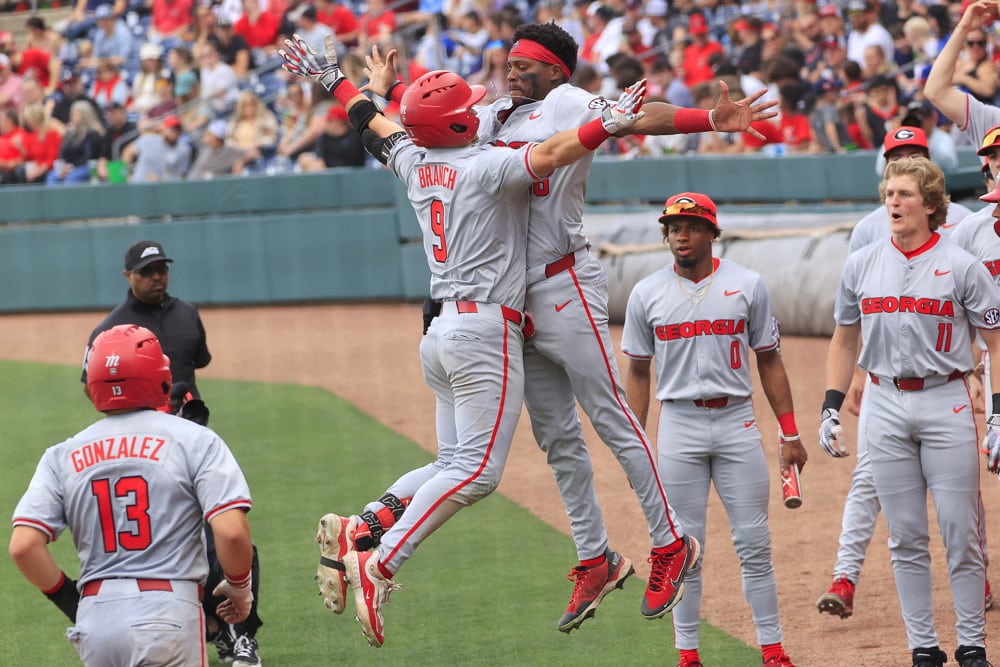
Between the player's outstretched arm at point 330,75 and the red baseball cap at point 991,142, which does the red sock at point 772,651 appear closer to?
the red baseball cap at point 991,142

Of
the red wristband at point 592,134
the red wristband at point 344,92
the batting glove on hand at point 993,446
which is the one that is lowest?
the batting glove on hand at point 993,446

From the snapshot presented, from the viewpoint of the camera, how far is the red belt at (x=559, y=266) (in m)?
5.46

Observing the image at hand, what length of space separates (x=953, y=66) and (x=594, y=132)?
2.58 m

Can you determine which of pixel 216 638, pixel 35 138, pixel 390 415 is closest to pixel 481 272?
pixel 216 638

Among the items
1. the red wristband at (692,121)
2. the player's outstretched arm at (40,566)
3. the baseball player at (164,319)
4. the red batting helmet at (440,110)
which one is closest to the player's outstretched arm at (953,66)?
the red wristband at (692,121)

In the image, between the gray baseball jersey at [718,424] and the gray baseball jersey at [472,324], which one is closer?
the gray baseball jersey at [472,324]

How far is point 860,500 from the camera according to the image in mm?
6930

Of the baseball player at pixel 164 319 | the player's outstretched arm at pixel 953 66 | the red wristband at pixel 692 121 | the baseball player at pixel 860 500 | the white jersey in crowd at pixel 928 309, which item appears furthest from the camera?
the baseball player at pixel 164 319

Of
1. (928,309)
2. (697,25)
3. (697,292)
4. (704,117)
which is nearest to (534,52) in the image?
(704,117)

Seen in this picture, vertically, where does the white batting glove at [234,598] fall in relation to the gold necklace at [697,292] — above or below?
below

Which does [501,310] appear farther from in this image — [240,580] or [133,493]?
[133,493]

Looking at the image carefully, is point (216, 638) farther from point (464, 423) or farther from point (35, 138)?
point (35, 138)

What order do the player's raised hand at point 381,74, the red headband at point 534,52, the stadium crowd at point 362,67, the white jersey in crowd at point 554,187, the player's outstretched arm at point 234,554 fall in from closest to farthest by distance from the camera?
the player's outstretched arm at point 234,554, the white jersey in crowd at point 554,187, the red headband at point 534,52, the player's raised hand at point 381,74, the stadium crowd at point 362,67

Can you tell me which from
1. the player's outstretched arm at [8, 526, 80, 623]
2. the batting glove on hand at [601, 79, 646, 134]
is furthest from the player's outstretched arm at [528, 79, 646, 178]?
the player's outstretched arm at [8, 526, 80, 623]
